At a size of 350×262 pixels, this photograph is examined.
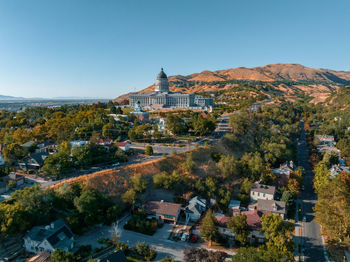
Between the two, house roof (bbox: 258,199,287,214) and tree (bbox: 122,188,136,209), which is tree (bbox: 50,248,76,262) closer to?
→ tree (bbox: 122,188,136,209)

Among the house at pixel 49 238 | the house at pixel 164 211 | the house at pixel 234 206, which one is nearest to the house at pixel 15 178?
the house at pixel 49 238

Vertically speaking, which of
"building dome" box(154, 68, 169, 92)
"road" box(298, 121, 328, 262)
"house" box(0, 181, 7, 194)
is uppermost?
"building dome" box(154, 68, 169, 92)

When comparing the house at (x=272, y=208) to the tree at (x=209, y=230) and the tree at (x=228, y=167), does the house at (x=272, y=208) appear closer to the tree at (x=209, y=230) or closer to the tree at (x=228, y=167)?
the tree at (x=228, y=167)

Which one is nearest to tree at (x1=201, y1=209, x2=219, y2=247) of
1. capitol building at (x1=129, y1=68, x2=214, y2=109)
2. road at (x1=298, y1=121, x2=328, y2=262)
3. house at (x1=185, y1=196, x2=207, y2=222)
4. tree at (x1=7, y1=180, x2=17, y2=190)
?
house at (x1=185, y1=196, x2=207, y2=222)

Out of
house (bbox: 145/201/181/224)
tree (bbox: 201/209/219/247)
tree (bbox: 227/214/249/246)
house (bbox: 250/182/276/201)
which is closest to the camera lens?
tree (bbox: 227/214/249/246)

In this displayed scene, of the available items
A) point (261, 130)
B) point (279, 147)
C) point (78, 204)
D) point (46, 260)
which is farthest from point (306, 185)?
point (46, 260)

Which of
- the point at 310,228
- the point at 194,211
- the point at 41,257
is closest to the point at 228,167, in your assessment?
the point at 194,211
